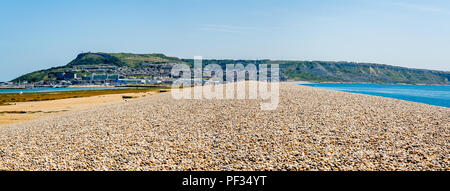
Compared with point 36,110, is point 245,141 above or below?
above

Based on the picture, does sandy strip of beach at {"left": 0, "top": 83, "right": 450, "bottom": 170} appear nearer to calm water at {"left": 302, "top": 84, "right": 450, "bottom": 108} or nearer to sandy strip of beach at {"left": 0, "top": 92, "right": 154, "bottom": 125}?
sandy strip of beach at {"left": 0, "top": 92, "right": 154, "bottom": 125}

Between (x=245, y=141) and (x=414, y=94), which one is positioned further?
(x=414, y=94)

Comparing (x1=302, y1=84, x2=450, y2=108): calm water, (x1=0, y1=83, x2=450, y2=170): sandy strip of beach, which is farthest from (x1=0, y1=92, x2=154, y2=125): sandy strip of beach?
(x1=302, y1=84, x2=450, y2=108): calm water

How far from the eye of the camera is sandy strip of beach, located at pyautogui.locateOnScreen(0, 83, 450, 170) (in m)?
11.0

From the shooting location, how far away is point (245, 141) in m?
13.4

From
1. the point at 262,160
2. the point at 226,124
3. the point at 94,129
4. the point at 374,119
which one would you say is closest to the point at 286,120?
the point at 226,124

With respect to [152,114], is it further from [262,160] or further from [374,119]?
[374,119]
